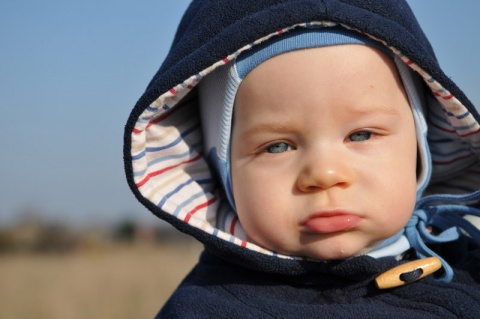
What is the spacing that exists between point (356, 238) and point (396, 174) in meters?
0.19

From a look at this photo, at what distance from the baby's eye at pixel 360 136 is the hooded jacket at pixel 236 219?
0.21 m

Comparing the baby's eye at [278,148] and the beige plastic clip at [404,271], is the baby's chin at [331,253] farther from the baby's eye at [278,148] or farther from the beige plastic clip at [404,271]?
the baby's eye at [278,148]

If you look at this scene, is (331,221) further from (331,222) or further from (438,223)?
(438,223)

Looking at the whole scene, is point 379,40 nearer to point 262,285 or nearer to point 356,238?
point 356,238

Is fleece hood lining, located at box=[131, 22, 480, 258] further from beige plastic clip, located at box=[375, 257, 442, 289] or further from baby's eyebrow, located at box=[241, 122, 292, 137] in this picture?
beige plastic clip, located at box=[375, 257, 442, 289]

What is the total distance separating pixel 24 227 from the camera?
485 inches

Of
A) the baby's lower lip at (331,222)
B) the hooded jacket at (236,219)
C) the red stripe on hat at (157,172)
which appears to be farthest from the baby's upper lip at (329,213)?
the red stripe on hat at (157,172)

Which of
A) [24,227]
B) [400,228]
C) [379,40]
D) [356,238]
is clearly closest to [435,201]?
[400,228]

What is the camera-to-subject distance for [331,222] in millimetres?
1635

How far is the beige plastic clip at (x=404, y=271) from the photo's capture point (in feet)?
5.55

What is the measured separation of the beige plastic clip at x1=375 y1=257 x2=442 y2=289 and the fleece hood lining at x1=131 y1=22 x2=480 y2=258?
0.31 m

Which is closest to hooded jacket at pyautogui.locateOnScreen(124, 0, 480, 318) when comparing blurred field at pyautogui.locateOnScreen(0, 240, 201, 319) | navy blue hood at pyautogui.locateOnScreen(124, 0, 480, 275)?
navy blue hood at pyautogui.locateOnScreen(124, 0, 480, 275)

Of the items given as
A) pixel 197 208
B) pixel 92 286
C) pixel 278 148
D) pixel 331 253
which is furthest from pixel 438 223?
pixel 92 286

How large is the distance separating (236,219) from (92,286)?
4.31 metres
